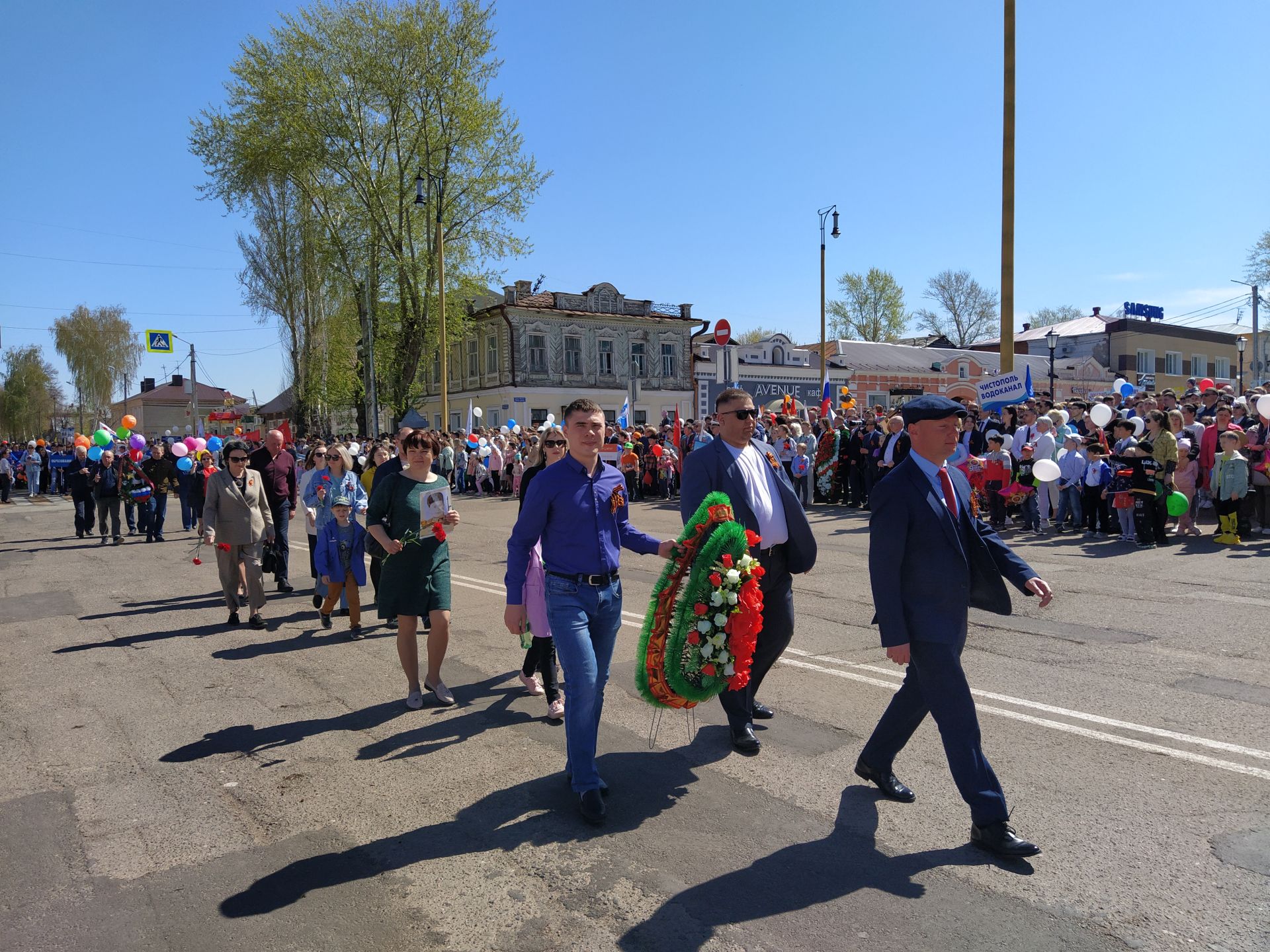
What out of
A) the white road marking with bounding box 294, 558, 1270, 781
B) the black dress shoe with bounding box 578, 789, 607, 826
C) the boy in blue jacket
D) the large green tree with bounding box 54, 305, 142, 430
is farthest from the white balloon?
the large green tree with bounding box 54, 305, 142, 430

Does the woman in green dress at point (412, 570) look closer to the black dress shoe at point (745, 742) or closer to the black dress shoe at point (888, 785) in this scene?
the black dress shoe at point (745, 742)

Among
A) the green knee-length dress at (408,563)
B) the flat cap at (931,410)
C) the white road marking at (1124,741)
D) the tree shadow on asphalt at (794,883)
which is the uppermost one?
the flat cap at (931,410)

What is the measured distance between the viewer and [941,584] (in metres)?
3.80

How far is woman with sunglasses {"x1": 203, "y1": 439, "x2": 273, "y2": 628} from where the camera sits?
29.0 ft

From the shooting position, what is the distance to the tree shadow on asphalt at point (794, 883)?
3.22 m

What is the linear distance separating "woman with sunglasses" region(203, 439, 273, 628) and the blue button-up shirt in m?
5.47

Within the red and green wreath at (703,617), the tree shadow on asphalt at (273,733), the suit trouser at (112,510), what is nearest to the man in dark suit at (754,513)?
the red and green wreath at (703,617)

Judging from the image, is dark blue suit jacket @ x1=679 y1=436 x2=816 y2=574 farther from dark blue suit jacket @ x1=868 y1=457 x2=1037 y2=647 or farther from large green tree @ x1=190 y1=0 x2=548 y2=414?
large green tree @ x1=190 y1=0 x2=548 y2=414

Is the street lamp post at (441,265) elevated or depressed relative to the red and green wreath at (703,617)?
elevated

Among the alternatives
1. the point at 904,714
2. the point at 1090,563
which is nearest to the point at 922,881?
the point at 904,714

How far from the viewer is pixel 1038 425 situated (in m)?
14.9

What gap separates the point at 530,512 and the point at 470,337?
4767 cm

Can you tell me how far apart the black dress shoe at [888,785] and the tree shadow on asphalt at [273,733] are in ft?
A: 10.3

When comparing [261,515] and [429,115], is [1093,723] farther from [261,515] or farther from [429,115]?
[429,115]
